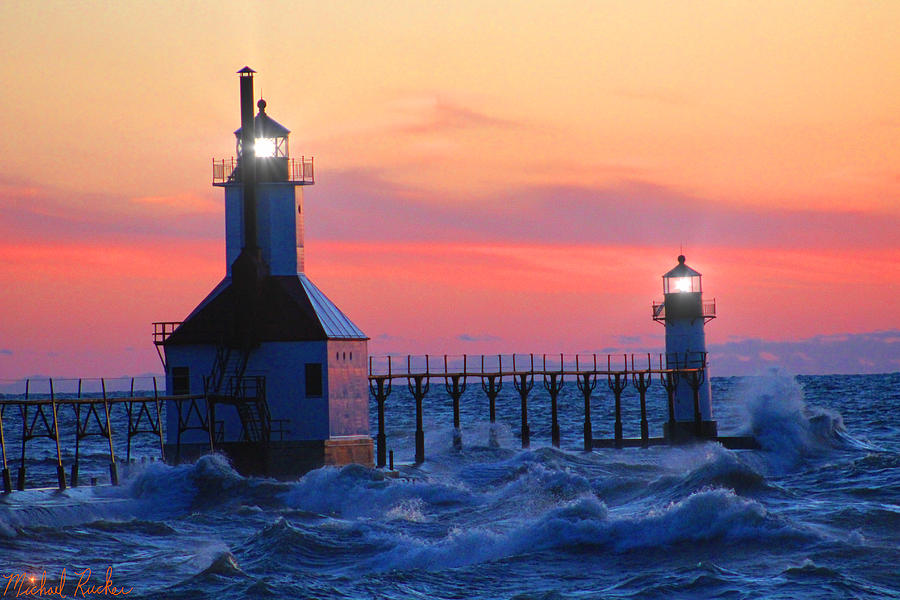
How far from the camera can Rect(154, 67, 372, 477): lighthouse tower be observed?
40.2 metres

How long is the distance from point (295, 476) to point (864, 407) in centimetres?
6100

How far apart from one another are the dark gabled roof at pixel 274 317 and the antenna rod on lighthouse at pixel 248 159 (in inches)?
71.9

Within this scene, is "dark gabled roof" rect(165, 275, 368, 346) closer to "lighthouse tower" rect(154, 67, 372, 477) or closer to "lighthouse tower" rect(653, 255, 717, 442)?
"lighthouse tower" rect(154, 67, 372, 477)

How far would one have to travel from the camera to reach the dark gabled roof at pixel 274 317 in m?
40.9

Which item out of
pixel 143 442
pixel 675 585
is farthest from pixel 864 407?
pixel 675 585

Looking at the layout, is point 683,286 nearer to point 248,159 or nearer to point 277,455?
A: point 248,159

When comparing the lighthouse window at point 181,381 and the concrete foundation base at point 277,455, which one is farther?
the lighthouse window at point 181,381

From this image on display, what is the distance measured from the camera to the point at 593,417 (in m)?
91.4

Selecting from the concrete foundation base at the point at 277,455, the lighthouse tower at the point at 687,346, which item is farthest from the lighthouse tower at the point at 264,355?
the lighthouse tower at the point at 687,346

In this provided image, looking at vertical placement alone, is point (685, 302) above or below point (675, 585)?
above

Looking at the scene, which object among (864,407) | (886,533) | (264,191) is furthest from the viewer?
(864,407)

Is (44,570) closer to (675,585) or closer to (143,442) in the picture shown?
(675,585)
